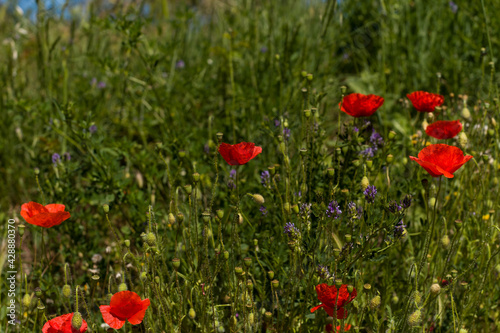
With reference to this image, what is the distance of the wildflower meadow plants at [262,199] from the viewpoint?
137 centimetres

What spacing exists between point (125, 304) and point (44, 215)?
0.37 meters

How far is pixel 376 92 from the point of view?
3078mm

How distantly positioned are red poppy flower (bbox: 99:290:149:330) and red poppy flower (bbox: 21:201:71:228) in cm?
31

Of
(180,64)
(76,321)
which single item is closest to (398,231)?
(76,321)

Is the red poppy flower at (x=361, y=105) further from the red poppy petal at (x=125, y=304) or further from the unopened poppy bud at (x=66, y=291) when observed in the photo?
the unopened poppy bud at (x=66, y=291)

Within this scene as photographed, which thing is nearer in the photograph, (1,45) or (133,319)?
(133,319)

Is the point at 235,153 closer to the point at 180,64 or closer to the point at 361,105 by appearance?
the point at 361,105

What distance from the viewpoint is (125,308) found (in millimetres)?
1207

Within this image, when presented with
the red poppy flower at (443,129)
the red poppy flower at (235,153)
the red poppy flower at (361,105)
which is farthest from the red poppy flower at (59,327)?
the red poppy flower at (443,129)

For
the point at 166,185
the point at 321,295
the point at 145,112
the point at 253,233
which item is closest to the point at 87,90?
the point at 145,112

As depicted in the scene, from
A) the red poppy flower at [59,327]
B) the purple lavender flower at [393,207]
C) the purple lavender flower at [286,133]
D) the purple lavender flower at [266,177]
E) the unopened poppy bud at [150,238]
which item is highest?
the purple lavender flower at [286,133]

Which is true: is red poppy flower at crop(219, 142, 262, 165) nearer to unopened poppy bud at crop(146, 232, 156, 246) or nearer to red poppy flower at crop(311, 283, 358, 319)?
unopened poppy bud at crop(146, 232, 156, 246)

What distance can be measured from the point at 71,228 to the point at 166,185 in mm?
568

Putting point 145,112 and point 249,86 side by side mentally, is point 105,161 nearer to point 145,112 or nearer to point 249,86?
point 145,112
